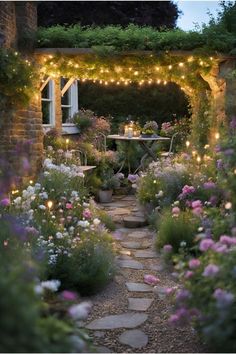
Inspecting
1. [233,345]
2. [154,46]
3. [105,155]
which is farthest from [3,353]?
[105,155]

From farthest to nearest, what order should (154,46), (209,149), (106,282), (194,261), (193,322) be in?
(209,149) → (154,46) → (106,282) → (193,322) → (194,261)

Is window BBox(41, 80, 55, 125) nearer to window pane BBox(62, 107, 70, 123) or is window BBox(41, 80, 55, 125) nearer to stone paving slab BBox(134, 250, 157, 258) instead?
window pane BBox(62, 107, 70, 123)

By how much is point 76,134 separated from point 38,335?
9.43 metres

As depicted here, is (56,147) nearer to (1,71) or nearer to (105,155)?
(105,155)

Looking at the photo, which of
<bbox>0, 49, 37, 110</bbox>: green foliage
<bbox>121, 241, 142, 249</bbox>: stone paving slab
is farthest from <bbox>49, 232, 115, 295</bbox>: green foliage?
<bbox>0, 49, 37, 110</bbox>: green foliage

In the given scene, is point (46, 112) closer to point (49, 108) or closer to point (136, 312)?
point (49, 108)

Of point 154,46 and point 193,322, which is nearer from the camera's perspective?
point 193,322

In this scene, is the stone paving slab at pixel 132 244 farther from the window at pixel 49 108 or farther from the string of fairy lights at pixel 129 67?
the window at pixel 49 108

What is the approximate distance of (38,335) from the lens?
4.35 ft

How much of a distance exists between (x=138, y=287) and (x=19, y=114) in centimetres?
331

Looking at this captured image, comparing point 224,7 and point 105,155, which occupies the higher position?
point 224,7

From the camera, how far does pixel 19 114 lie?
644 centimetres

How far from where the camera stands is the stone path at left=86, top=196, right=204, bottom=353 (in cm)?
308

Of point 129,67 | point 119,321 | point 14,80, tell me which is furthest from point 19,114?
point 119,321
